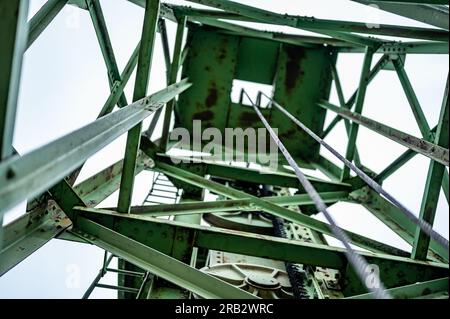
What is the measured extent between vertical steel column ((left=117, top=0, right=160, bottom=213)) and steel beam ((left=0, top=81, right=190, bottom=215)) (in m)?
1.01

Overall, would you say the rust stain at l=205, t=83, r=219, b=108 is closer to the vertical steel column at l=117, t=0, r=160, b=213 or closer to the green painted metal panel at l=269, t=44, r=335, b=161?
the green painted metal panel at l=269, t=44, r=335, b=161

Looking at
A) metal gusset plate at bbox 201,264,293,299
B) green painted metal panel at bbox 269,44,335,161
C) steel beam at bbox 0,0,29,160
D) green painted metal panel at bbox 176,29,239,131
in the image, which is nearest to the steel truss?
steel beam at bbox 0,0,29,160

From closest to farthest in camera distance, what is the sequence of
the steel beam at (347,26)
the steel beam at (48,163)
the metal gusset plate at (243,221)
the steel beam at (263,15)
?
the steel beam at (48,163) → the steel beam at (347,26) → the steel beam at (263,15) → the metal gusset plate at (243,221)

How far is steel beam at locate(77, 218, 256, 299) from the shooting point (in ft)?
7.88

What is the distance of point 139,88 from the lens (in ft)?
11.2

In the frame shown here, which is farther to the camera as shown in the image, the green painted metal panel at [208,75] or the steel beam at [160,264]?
the green painted metal panel at [208,75]

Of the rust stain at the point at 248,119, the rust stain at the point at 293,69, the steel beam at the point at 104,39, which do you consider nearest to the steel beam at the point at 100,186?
the steel beam at the point at 104,39

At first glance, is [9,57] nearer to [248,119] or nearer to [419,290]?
[419,290]

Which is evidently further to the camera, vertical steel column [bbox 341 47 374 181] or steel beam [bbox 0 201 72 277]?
vertical steel column [bbox 341 47 374 181]

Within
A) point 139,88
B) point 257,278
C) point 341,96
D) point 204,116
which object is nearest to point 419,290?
point 257,278

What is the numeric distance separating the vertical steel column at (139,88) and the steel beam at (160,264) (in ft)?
1.23

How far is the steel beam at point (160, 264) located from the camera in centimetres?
240

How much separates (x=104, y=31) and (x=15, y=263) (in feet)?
7.21

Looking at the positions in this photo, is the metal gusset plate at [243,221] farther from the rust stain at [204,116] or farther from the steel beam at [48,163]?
Answer: the steel beam at [48,163]
